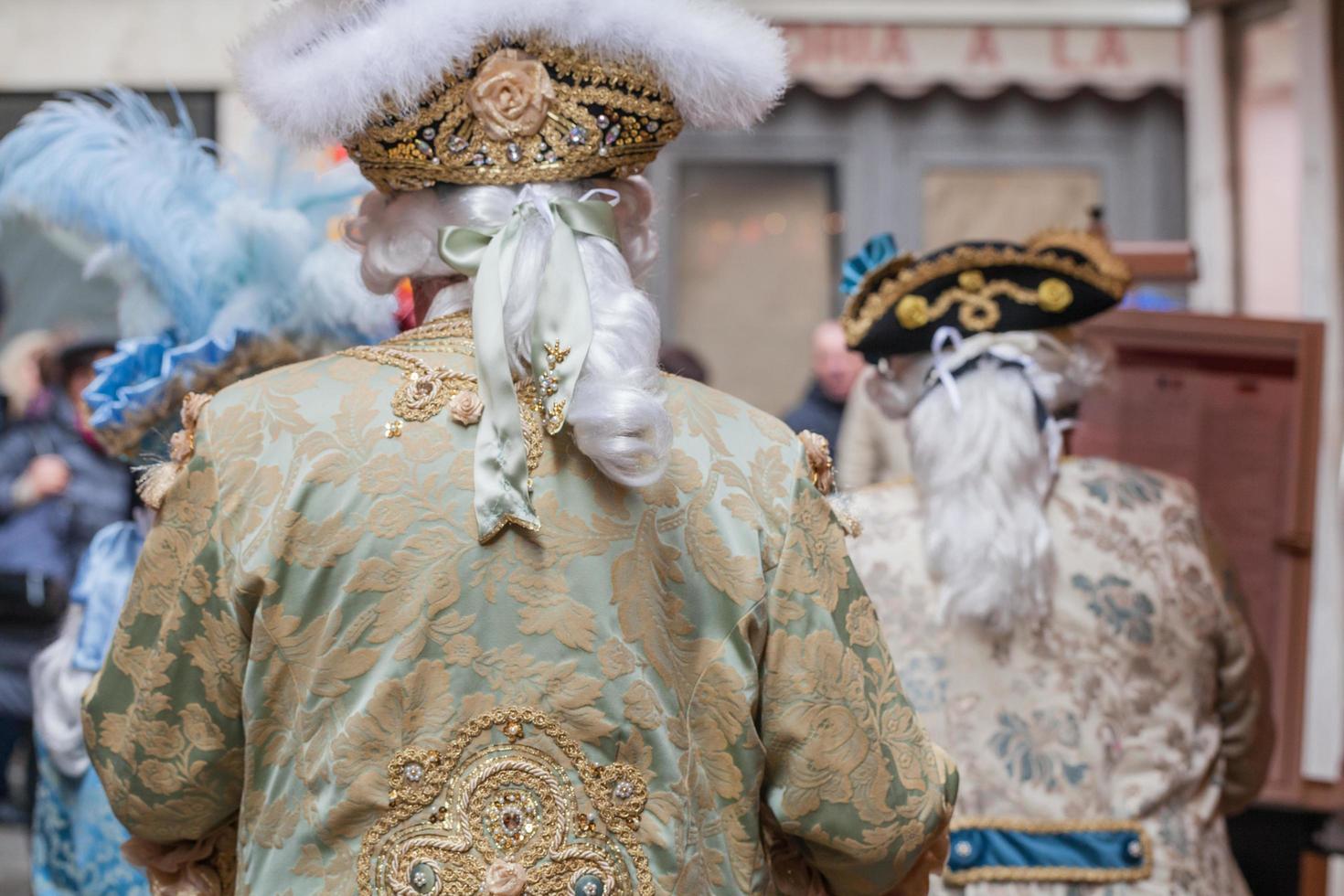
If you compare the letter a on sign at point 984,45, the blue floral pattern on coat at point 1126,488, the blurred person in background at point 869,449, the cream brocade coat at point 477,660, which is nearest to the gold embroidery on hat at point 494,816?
the cream brocade coat at point 477,660

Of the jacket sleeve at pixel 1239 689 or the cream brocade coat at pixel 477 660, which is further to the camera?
the jacket sleeve at pixel 1239 689

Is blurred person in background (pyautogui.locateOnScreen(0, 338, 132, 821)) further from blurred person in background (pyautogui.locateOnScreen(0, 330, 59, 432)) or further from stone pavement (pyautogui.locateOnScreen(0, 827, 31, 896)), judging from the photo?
stone pavement (pyautogui.locateOnScreen(0, 827, 31, 896))

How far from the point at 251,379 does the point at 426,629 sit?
1.18 ft

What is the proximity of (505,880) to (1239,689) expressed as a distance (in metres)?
1.73

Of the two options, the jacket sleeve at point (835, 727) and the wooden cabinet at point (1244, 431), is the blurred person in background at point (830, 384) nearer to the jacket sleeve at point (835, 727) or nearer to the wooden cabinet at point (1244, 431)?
the wooden cabinet at point (1244, 431)

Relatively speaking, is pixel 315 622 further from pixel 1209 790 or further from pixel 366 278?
pixel 1209 790

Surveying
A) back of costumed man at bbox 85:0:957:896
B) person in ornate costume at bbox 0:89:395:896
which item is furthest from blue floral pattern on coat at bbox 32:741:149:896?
back of costumed man at bbox 85:0:957:896

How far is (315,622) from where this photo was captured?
5.89ft

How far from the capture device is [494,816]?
5.82 ft

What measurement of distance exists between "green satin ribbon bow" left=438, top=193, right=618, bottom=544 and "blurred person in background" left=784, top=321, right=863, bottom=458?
4473 mm

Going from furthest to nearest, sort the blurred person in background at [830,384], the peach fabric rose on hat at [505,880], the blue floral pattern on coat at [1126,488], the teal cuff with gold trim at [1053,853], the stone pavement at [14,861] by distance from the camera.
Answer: the blurred person in background at [830,384]
the stone pavement at [14,861]
the blue floral pattern on coat at [1126,488]
the teal cuff with gold trim at [1053,853]
the peach fabric rose on hat at [505,880]

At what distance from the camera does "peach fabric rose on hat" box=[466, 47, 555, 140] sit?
6.08ft

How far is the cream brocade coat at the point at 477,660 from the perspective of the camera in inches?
70.0

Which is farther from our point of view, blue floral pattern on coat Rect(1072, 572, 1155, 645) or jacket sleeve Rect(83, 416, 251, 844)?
blue floral pattern on coat Rect(1072, 572, 1155, 645)
